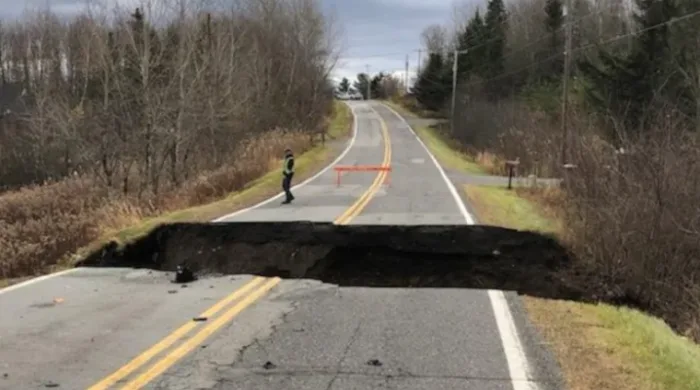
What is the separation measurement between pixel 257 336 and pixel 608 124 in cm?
1340

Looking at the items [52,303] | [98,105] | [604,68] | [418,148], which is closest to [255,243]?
[52,303]

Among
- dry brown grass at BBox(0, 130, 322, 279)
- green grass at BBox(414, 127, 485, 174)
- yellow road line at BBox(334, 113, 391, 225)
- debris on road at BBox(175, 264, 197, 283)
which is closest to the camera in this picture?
debris on road at BBox(175, 264, 197, 283)

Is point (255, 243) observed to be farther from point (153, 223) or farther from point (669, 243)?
point (669, 243)

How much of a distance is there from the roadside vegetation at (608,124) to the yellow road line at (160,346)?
5340 mm

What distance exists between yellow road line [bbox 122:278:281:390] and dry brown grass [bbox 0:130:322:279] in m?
4.71

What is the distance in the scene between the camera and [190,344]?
7238 mm

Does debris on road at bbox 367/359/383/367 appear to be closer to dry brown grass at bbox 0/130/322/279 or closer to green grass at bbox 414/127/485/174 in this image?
dry brown grass at bbox 0/130/322/279

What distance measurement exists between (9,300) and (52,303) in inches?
24.1

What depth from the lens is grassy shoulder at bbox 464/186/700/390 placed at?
20.8 feet

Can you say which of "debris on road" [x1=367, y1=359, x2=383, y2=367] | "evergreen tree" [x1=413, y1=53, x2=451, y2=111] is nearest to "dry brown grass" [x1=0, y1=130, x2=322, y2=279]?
"debris on road" [x1=367, y1=359, x2=383, y2=367]

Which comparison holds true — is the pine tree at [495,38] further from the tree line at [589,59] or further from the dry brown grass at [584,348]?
the dry brown grass at [584,348]

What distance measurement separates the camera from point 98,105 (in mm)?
33562

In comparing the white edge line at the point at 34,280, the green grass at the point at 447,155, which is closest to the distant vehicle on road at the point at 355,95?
the green grass at the point at 447,155

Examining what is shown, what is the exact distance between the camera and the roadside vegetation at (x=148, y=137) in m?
18.4
